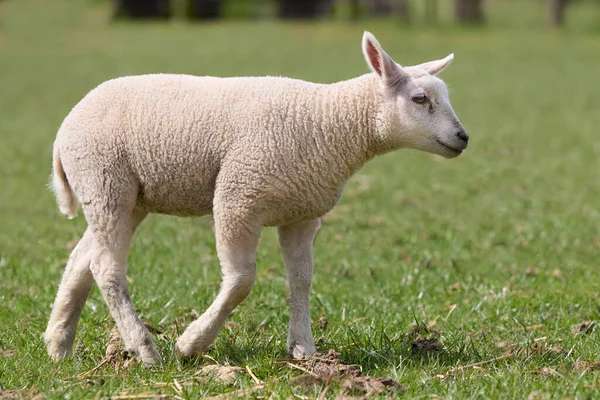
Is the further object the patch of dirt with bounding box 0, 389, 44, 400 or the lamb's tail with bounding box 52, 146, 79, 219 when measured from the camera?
the lamb's tail with bounding box 52, 146, 79, 219

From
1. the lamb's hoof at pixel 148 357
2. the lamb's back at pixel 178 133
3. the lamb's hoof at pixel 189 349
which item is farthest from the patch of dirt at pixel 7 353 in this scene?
the lamb's back at pixel 178 133

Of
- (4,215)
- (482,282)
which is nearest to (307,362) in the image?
(482,282)

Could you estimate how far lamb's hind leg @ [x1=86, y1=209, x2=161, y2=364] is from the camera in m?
4.95

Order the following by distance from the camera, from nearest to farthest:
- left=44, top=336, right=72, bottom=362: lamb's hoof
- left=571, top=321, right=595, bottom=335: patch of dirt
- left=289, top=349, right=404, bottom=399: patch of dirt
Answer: left=289, top=349, right=404, bottom=399: patch of dirt, left=44, top=336, right=72, bottom=362: lamb's hoof, left=571, top=321, right=595, bottom=335: patch of dirt

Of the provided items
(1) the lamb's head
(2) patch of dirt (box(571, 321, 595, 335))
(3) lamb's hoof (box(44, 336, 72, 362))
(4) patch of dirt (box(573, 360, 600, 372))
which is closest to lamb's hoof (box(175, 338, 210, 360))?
(3) lamb's hoof (box(44, 336, 72, 362))

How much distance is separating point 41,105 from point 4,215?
28.1ft

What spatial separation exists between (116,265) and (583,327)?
Result: 2687 millimetres

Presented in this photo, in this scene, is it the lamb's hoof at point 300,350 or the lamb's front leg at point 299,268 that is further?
the lamb's front leg at point 299,268

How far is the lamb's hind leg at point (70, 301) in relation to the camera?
5238mm

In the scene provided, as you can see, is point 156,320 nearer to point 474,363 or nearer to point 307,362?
point 307,362

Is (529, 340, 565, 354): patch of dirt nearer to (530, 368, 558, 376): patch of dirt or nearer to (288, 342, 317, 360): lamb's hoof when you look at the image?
(530, 368, 558, 376): patch of dirt

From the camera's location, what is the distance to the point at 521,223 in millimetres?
9133

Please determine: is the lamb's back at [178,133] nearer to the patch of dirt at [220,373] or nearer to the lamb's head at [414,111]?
the lamb's head at [414,111]

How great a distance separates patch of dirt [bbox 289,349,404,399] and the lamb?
0.37 metres
